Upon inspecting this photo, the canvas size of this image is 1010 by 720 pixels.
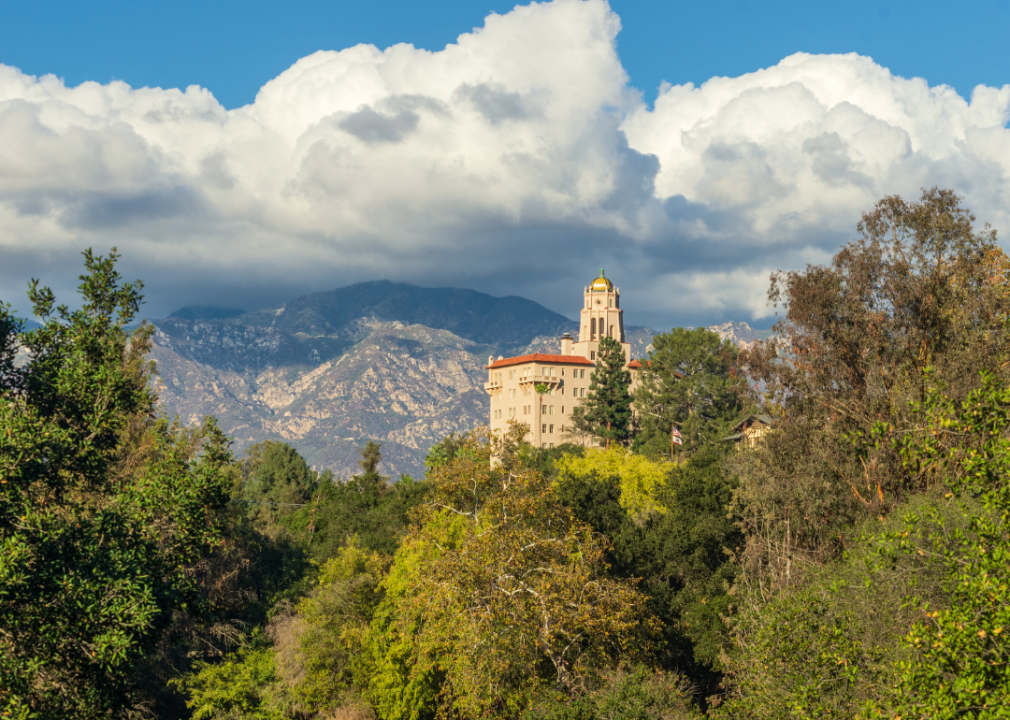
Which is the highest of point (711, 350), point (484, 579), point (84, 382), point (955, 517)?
point (711, 350)

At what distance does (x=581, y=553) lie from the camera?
35.7m

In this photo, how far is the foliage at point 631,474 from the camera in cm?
5709

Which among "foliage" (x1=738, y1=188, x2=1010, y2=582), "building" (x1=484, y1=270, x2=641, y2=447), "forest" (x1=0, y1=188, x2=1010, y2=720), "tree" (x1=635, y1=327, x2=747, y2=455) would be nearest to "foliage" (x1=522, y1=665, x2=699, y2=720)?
"forest" (x1=0, y1=188, x2=1010, y2=720)

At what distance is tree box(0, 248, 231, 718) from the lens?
17.3 m

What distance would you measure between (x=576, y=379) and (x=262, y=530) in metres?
68.4

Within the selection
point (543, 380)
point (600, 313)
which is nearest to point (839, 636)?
point (543, 380)

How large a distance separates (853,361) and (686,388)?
62.2 meters

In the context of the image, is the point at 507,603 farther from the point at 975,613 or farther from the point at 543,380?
the point at 543,380

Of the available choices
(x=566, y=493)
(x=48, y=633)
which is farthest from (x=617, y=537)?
(x=48, y=633)

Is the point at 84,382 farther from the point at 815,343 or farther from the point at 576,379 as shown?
the point at 576,379

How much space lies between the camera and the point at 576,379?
130375 millimetres

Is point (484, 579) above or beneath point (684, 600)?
above

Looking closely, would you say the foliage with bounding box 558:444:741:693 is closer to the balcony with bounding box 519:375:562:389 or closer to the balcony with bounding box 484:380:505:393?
the balcony with bounding box 519:375:562:389

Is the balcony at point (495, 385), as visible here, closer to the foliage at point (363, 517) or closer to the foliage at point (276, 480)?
the foliage at point (276, 480)
